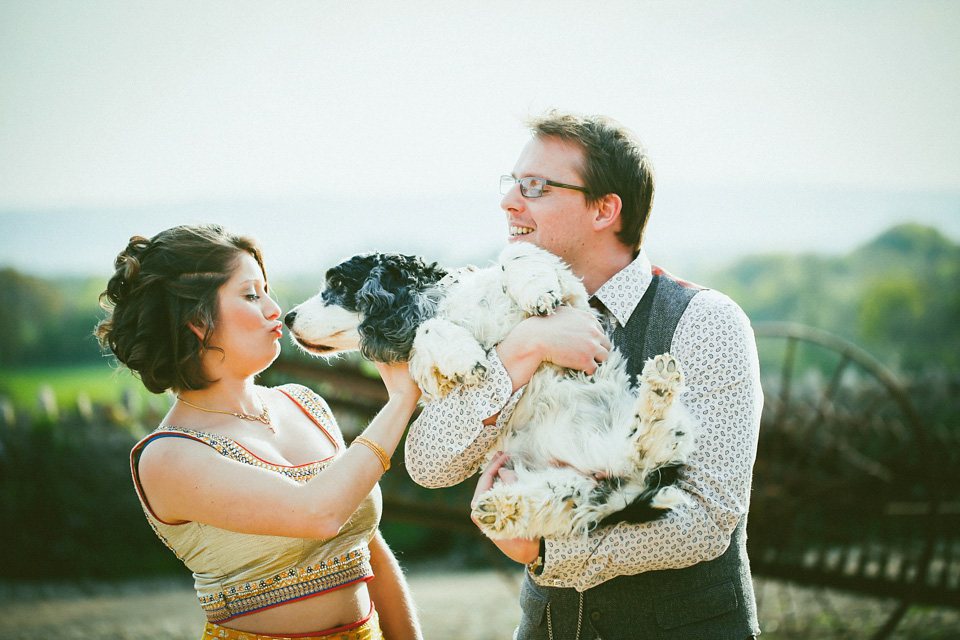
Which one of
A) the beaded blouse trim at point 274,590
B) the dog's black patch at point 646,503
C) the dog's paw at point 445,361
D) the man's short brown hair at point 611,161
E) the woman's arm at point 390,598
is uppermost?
the man's short brown hair at point 611,161

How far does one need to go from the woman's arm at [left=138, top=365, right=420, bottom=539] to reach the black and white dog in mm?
387

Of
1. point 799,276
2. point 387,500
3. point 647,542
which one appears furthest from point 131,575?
point 799,276

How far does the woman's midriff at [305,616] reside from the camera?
2.08 metres

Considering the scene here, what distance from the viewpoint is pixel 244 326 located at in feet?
7.30

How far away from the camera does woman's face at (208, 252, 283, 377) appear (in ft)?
7.26

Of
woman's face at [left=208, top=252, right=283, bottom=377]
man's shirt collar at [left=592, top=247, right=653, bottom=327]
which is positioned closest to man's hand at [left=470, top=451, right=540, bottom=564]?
man's shirt collar at [left=592, top=247, right=653, bottom=327]

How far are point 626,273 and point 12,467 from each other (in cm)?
823

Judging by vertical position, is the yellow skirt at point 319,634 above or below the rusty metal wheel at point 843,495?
above

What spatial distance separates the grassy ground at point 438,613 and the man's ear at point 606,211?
3.75 meters

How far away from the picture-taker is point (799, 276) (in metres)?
11.0

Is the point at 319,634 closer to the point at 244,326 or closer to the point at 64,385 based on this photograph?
the point at 244,326

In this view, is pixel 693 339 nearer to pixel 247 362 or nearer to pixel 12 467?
pixel 247 362

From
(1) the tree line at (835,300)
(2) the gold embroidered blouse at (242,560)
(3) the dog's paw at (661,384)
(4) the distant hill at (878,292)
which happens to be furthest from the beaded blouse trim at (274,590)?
(4) the distant hill at (878,292)

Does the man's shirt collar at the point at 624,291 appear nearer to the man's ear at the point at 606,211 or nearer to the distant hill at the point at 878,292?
the man's ear at the point at 606,211
